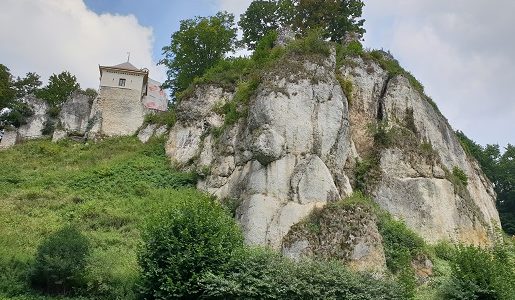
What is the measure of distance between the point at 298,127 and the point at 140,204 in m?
8.27

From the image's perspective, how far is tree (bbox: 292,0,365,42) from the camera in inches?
1587

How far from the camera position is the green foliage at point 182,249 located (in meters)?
16.1

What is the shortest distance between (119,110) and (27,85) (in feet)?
43.9

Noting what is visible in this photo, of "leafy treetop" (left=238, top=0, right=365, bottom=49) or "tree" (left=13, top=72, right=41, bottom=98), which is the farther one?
"tree" (left=13, top=72, right=41, bottom=98)

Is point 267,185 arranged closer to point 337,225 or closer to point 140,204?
point 337,225

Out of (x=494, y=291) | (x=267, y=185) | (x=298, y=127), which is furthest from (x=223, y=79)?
(x=494, y=291)

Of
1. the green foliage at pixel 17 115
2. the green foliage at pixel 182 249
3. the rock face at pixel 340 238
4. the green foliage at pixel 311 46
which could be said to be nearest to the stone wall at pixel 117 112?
the green foliage at pixel 17 115

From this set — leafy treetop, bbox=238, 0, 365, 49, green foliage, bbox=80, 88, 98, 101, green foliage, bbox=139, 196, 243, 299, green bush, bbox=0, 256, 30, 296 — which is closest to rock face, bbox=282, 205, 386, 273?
green foliage, bbox=139, 196, 243, 299

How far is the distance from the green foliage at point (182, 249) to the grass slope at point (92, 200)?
1.25 metres

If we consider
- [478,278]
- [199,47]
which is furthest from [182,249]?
[199,47]

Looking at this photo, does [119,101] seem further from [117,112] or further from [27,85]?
[27,85]

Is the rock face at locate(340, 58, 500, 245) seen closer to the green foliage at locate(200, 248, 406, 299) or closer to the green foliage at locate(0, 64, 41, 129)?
the green foliage at locate(200, 248, 406, 299)

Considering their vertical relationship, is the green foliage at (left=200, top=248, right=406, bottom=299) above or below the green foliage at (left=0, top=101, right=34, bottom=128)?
below

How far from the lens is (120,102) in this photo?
4366 centimetres
